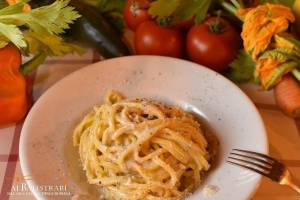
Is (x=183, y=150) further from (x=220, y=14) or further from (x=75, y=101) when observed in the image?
(x=220, y=14)

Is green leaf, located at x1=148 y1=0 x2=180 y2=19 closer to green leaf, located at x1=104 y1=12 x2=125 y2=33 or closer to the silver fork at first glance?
green leaf, located at x1=104 y1=12 x2=125 y2=33

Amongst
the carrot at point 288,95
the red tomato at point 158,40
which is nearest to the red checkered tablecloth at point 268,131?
the carrot at point 288,95

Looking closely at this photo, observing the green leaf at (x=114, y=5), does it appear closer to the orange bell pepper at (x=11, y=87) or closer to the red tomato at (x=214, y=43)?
the red tomato at (x=214, y=43)

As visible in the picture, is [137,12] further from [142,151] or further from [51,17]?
[142,151]

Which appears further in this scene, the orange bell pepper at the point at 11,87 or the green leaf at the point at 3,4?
the green leaf at the point at 3,4

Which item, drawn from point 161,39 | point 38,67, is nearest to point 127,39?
point 161,39

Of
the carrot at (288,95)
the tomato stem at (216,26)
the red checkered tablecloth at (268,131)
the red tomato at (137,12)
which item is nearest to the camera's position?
the red checkered tablecloth at (268,131)
